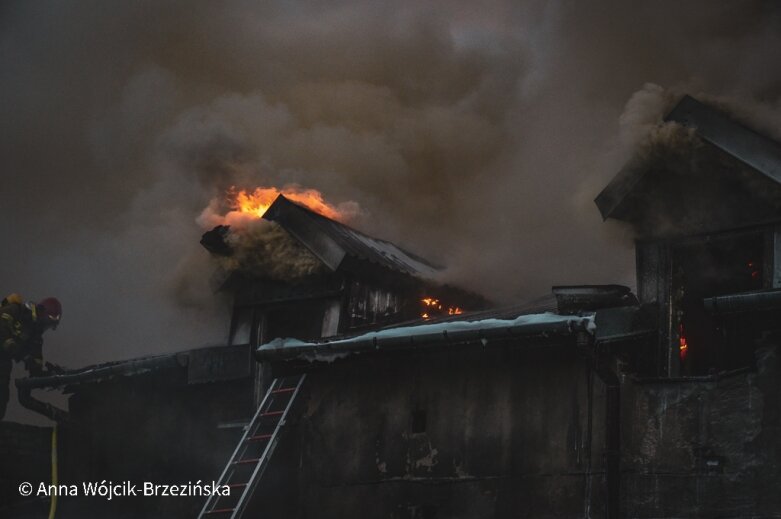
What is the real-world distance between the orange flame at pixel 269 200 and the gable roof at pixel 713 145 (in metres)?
7.71

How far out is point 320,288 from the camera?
61.7ft

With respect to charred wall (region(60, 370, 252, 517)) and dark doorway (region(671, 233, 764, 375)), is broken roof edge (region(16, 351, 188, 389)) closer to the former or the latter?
charred wall (region(60, 370, 252, 517))

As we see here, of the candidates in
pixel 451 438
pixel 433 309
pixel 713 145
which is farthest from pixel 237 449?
pixel 713 145

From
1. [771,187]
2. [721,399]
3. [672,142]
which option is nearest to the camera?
[721,399]

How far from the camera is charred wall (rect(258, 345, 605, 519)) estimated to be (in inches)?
527

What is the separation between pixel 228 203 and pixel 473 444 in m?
8.55

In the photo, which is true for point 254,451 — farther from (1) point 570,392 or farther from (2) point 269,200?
(2) point 269,200

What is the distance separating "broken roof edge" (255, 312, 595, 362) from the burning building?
3cm

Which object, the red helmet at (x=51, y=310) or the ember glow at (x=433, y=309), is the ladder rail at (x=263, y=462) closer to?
the ember glow at (x=433, y=309)

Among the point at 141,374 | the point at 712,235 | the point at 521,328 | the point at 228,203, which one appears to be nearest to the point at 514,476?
the point at 521,328

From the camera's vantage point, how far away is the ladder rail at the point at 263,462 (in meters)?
14.8

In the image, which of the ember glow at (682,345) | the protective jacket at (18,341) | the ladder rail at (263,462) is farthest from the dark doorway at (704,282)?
the protective jacket at (18,341)

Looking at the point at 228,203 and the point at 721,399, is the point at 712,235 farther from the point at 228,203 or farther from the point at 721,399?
the point at 228,203

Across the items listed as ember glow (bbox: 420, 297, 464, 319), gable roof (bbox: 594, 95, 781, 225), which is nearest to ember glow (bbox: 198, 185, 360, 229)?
ember glow (bbox: 420, 297, 464, 319)
